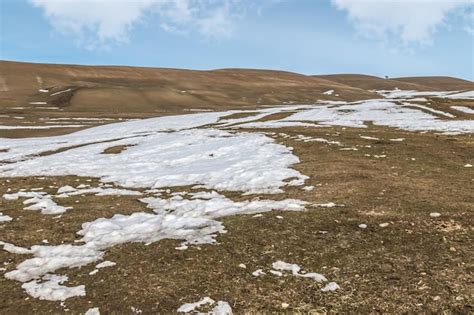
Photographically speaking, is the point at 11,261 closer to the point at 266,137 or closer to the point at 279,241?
the point at 279,241

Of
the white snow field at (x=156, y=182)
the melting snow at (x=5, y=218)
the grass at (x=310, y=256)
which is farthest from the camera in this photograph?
the melting snow at (x=5, y=218)

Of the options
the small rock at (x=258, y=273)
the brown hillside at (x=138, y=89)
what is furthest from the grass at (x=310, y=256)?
the brown hillside at (x=138, y=89)

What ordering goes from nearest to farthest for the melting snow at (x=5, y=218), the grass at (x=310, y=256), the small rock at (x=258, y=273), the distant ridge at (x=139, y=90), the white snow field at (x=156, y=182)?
the grass at (x=310, y=256) < the small rock at (x=258, y=273) < the white snow field at (x=156, y=182) < the melting snow at (x=5, y=218) < the distant ridge at (x=139, y=90)

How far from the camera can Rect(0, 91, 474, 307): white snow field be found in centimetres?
1217

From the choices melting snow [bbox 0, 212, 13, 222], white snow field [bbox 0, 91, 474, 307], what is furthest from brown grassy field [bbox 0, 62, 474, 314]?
white snow field [bbox 0, 91, 474, 307]

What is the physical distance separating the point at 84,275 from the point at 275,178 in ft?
38.5

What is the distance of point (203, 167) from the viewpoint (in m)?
25.3

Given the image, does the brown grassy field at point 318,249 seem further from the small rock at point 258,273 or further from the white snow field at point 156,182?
the white snow field at point 156,182

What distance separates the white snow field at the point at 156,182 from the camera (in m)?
12.2

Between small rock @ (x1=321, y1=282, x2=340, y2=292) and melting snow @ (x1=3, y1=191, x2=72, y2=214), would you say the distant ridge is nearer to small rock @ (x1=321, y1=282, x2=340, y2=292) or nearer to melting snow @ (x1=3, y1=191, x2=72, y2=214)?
melting snow @ (x1=3, y1=191, x2=72, y2=214)

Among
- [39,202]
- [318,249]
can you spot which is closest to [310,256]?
[318,249]

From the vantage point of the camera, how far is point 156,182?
72.6 feet

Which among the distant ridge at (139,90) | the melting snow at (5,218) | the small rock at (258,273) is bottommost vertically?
the melting snow at (5,218)

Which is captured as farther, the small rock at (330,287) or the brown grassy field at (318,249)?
the small rock at (330,287)
